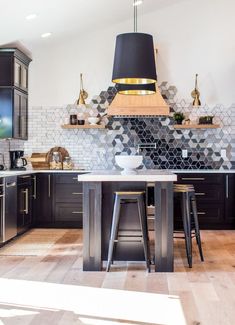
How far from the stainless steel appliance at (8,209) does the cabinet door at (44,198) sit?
1.07m

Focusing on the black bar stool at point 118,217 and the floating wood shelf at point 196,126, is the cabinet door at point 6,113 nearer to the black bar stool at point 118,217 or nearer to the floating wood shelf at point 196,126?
the floating wood shelf at point 196,126

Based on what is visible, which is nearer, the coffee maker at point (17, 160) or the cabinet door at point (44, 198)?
the cabinet door at point (44, 198)

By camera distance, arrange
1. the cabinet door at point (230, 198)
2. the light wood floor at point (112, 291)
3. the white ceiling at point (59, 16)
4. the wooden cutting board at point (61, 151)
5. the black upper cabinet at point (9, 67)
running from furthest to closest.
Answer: the wooden cutting board at point (61, 151)
the cabinet door at point (230, 198)
the black upper cabinet at point (9, 67)
the white ceiling at point (59, 16)
the light wood floor at point (112, 291)

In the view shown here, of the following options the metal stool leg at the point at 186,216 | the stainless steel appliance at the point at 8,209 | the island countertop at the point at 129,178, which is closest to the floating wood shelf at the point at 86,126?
the stainless steel appliance at the point at 8,209

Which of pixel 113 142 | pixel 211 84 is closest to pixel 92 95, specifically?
pixel 113 142

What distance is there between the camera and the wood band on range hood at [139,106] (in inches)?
277

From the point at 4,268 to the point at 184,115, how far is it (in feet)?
13.5

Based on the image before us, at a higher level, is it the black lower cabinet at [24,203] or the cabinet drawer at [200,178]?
the cabinet drawer at [200,178]

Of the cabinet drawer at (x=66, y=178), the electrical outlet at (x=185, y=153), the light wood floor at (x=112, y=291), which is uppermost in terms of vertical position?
the electrical outlet at (x=185, y=153)

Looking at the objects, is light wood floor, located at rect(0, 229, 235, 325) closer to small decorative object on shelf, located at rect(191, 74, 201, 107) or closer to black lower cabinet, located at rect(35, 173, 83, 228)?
black lower cabinet, located at rect(35, 173, 83, 228)

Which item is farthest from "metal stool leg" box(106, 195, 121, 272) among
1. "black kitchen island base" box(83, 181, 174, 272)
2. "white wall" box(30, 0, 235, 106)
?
"white wall" box(30, 0, 235, 106)

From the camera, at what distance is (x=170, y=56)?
743cm

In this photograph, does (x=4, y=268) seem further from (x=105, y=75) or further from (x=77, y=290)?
(x=105, y=75)

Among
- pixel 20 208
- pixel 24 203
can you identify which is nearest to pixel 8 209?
pixel 20 208
